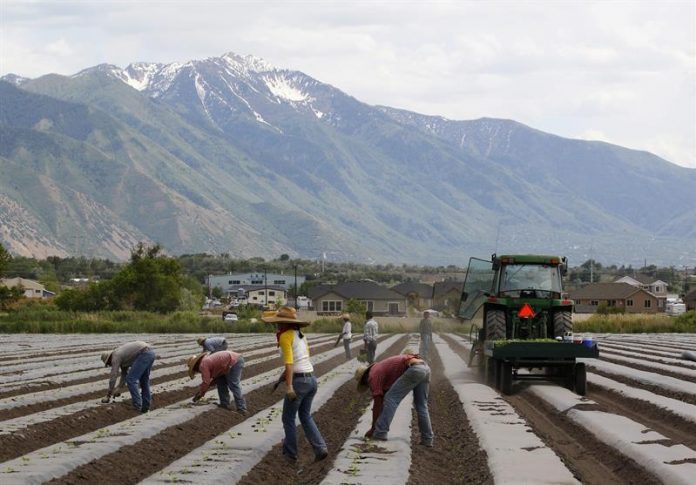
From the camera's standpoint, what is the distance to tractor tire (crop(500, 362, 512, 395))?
2450cm

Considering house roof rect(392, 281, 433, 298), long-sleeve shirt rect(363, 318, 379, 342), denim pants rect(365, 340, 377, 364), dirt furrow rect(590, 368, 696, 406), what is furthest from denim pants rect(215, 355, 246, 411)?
house roof rect(392, 281, 433, 298)

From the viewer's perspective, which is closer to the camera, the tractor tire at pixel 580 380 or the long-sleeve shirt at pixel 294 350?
the long-sleeve shirt at pixel 294 350

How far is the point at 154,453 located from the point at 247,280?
543ft

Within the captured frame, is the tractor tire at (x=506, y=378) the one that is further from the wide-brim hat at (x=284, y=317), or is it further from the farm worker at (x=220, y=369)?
the wide-brim hat at (x=284, y=317)

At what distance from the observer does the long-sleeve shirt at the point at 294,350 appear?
15258 mm

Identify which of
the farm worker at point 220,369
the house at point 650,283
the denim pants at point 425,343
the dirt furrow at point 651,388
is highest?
the house at point 650,283

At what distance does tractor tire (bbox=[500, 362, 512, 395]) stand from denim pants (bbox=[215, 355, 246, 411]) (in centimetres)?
595

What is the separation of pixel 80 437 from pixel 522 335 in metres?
12.0

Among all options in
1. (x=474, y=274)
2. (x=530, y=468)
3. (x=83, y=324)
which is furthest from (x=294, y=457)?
(x=83, y=324)

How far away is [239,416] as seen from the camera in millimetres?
20484

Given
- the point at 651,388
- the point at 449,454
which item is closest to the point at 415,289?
the point at 651,388

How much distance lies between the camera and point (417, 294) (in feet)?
413

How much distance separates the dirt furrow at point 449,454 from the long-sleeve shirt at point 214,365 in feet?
10.1

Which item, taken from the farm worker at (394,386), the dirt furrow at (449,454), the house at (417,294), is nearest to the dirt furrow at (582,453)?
the dirt furrow at (449,454)
